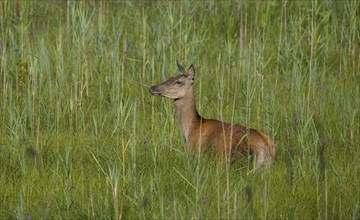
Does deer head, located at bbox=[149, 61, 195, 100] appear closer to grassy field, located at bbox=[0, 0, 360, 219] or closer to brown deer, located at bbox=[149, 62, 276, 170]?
brown deer, located at bbox=[149, 62, 276, 170]

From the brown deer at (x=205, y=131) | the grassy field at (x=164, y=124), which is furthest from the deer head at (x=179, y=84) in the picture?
the grassy field at (x=164, y=124)

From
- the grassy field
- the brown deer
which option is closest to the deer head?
the brown deer

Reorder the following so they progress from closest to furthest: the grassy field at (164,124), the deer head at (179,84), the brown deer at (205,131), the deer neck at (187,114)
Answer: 1. the grassy field at (164,124)
2. the brown deer at (205,131)
3. the deer neck at (187,114)
4. the deer head at (179,84)

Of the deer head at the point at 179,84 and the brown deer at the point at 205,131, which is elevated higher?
the deer head at the point at 179,84

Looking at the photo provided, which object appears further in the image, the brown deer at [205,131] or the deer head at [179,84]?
the deer head at [179,84]

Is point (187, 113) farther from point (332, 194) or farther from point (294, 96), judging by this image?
point (332, 194)

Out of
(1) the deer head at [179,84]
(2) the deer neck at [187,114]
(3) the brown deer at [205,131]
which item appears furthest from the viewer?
(1) the deer head at [179,84]

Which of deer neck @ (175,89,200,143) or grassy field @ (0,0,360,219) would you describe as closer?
grassy field @ (0,0,360,219)

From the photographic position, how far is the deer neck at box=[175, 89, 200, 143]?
6100 millimetres

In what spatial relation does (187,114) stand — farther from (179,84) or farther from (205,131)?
(205,131)

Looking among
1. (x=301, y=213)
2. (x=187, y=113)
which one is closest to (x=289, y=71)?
(x=187, y=113)

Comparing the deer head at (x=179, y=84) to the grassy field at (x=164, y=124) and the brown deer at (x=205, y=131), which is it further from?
the grassy field at (x=164, y=124)

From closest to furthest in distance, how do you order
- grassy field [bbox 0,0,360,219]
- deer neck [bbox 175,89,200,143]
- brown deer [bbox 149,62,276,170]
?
grassy field [bbox 0,0,360,219] → brown deer [bbox 149,62,276,170] → deer neck [bbox 175,89,200,143]

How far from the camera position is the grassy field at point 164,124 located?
4363 mm
